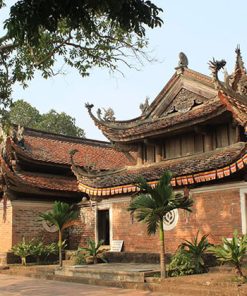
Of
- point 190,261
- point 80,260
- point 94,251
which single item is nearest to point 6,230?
point 80,260

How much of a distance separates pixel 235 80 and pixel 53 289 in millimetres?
8262

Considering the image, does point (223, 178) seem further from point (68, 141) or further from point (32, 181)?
point (68, 141)

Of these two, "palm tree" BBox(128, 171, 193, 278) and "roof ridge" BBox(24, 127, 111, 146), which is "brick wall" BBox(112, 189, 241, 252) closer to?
"palm tree" BBox(128, 171, 193, 278)

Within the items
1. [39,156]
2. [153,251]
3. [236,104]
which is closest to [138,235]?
[153,251]

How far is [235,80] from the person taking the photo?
1423cm

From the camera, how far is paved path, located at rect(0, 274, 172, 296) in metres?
10.9

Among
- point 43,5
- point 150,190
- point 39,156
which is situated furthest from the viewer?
point 39,156

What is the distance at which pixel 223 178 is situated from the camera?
512 inches

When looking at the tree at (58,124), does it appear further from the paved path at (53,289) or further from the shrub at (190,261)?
the shrub at (190,261)

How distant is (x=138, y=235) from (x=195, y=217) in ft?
8.65

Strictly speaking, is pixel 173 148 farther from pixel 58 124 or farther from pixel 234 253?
pixel 58 124

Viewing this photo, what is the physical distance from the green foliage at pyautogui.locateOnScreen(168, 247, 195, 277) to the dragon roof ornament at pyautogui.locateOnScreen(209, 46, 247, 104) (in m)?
4.45

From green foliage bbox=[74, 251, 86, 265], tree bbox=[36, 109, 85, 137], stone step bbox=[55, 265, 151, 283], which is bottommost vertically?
stone step bbox=[55, 265, 151, 283]

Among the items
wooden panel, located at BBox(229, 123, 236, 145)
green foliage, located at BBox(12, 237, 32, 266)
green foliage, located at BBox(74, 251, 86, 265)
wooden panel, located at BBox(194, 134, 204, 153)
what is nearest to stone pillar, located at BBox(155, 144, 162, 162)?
wooden panel, located at BBox(194, 134, 204, 153)
